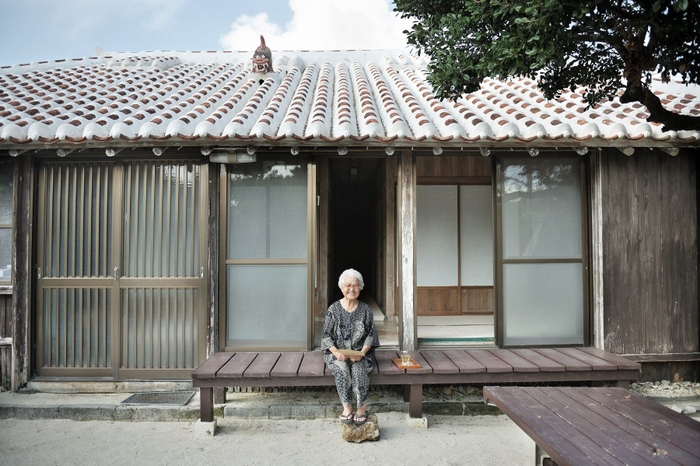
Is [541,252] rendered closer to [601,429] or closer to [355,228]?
[601,429]

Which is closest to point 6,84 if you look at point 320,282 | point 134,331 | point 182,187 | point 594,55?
point 182,187

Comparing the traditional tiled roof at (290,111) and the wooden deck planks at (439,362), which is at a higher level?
the traditional tiled roof at (290,111)

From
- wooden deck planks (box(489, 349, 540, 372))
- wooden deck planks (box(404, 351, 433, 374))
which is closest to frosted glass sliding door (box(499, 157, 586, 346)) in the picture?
wooden deck planks (box(489, 349, 540, 372))

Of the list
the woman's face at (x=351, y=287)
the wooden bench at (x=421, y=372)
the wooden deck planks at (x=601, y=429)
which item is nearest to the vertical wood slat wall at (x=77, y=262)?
the wooden bench at (x=421, y=372)

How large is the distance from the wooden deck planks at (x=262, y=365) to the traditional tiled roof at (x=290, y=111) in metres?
2.10

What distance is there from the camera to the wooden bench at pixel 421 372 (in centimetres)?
397

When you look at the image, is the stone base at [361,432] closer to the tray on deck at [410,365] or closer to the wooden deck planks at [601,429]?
the tray on deck at [410,365]

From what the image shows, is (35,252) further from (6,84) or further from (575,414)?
(575,414)

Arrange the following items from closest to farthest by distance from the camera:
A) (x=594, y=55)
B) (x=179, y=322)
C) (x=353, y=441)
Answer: (x=594, y=55) < (x=353, y=441) < (x=179, y=322)

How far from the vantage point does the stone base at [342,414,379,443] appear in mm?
3859

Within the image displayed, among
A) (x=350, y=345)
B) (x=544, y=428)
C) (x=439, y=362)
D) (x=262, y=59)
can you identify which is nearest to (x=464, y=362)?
(x=439, y=362)

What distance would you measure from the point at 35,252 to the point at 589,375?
5.75 m

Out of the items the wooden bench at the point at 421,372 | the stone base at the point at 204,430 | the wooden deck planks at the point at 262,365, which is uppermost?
the wooden deck planks at the point at 262,365

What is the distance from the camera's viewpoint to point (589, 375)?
13.6 feet
